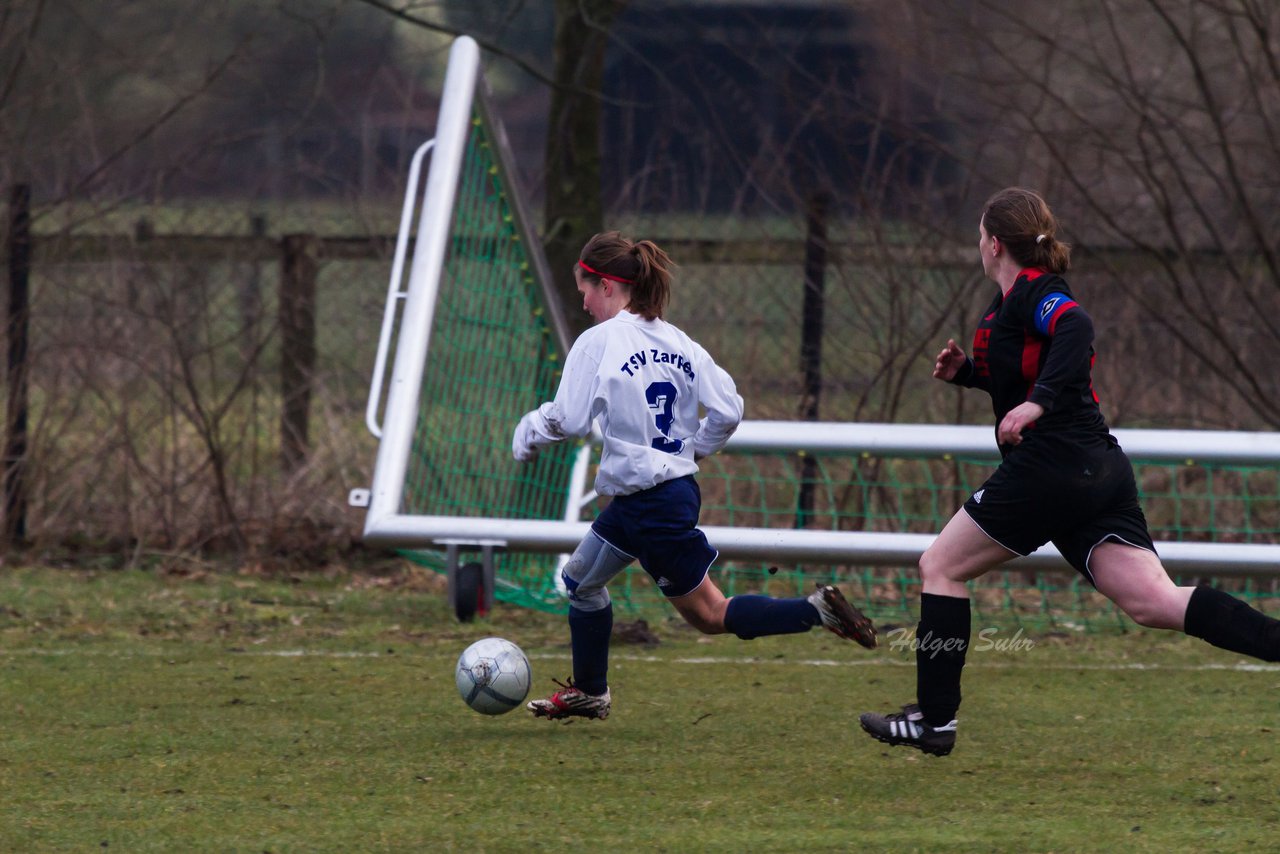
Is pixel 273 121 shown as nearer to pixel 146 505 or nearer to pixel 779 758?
pixel 146 505

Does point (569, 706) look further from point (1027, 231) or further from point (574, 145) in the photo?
point (574, 145)

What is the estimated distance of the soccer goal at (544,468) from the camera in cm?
698

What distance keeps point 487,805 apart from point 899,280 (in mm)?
5820

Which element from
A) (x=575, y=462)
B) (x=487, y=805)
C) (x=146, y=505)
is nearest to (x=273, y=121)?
(x=146, y=505)

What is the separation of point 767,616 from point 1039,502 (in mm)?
1025

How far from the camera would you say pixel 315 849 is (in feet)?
12.3

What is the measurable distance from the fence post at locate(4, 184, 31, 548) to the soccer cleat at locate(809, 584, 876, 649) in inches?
225

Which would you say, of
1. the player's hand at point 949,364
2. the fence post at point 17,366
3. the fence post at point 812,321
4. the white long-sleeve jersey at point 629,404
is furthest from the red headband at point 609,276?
the fence post at point 17,366

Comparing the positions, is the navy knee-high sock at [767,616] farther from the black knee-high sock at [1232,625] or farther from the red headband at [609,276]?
the black knee-high sock at [1232,625]

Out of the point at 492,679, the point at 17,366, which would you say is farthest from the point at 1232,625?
the point at 17,366

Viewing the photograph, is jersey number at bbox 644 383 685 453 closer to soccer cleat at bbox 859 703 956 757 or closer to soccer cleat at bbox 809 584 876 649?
soccer cleat at bbox 809 584 876 649

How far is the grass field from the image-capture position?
13.0 feet

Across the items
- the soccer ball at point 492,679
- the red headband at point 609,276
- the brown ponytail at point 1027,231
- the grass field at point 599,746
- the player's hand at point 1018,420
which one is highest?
the brown ponytail at point 1027,231

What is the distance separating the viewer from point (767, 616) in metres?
5.15
